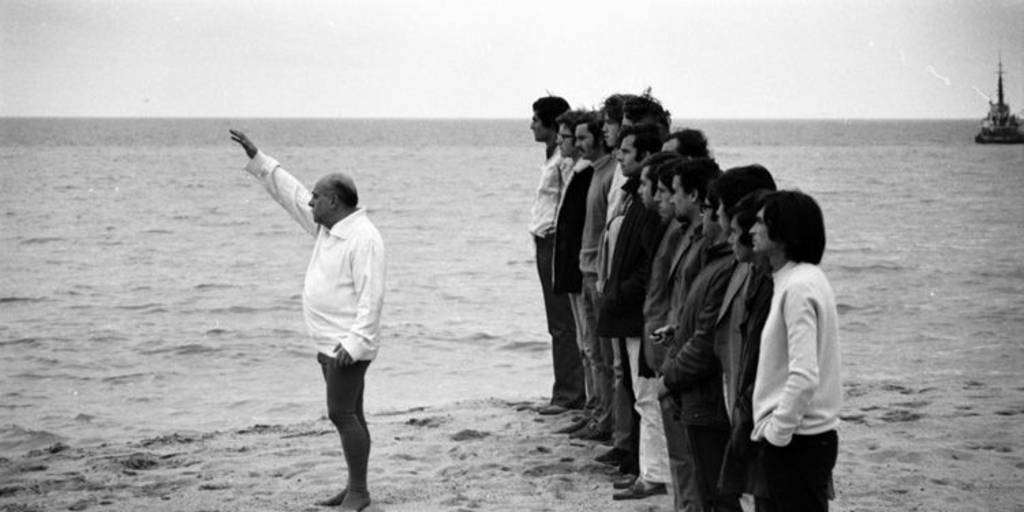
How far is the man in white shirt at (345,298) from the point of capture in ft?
19.9

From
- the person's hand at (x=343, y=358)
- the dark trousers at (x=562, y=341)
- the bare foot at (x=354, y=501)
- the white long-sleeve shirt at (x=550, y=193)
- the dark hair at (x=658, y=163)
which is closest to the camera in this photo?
the dark hair at (x=658, y=163)

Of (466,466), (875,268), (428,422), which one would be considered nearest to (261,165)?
(466,466)

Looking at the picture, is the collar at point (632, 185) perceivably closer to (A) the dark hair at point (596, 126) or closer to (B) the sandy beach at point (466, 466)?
(A) the dark hair at point (596, 126)

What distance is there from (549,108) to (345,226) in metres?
2.91

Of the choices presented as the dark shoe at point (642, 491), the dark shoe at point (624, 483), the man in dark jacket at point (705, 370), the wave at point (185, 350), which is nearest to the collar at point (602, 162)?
the dark shoe at point (624, 483)

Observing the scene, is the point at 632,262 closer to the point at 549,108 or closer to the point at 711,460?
the point at 711,460

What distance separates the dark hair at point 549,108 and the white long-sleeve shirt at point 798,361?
4.59m

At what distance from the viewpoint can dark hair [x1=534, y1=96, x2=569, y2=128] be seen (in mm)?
8695

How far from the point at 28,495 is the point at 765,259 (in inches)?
199

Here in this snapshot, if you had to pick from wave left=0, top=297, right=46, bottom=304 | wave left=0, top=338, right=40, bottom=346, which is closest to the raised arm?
wave left=0, top=338, right=40, bottom=346

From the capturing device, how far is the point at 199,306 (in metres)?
18.9

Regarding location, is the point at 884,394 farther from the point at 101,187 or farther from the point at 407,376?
the point at 101,187

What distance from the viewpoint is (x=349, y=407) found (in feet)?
20.4

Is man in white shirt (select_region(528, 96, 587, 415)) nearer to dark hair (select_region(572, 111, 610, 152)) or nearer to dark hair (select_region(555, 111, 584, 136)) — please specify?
dark hair (select_region(555, 111, 584, 136))
